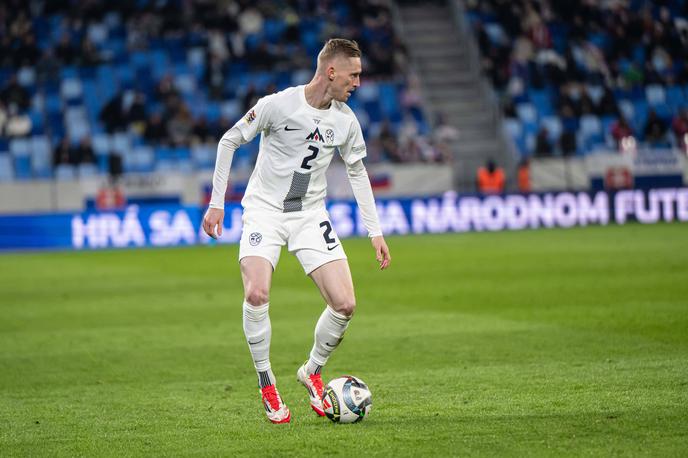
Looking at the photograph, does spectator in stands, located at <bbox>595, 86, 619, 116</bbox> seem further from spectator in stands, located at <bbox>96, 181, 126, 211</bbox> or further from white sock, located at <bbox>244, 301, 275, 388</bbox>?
white sock, located at <bbox>244, 301, 275, 388</bbox>

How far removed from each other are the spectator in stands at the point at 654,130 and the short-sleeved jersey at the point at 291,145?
2603 centimetres

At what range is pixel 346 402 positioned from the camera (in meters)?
6.84

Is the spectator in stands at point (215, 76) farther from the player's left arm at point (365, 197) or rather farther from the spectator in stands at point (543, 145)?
the player's left arm at point (365, 197)

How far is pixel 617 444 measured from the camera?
5.89 meters

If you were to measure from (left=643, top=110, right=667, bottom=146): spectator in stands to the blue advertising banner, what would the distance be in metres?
4.15

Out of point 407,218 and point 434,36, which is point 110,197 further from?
point 434,36

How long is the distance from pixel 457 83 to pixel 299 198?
29.9 meters

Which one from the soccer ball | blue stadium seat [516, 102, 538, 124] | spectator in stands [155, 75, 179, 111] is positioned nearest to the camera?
the soccer ball

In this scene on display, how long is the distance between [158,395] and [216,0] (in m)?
28.3

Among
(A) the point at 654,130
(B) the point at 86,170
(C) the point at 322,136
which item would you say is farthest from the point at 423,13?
(C) the point at 322,136

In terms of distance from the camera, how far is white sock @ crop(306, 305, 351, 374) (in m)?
7.23

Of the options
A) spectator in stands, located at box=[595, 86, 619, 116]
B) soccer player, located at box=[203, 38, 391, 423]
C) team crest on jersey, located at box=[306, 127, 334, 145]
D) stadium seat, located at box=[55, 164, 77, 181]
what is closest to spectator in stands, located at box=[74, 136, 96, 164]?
stadium seat, located at box=[55, 164, 77, 181]

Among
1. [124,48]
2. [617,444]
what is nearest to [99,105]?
[124,48]

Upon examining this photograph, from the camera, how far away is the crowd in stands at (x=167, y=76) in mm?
30750
